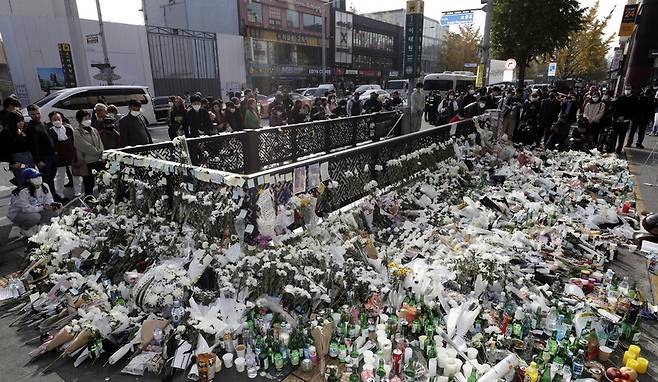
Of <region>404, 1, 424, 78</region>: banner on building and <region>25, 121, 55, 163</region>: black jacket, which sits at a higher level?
<region>404, 1, 424, 78</region>: banner on building

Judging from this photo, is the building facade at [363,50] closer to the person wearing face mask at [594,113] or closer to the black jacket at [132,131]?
the person wearing face mask at [594,113]

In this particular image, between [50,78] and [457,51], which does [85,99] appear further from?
[457,51]

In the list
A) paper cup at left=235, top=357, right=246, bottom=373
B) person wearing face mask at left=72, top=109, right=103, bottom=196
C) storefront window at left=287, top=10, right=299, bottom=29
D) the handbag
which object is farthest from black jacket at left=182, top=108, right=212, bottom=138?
storefront window at left=287, top=10, right=299, bottom=29

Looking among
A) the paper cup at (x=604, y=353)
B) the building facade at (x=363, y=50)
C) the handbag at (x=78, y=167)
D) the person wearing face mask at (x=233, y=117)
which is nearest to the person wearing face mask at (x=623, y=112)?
the paper cup at (x=604, y=353)

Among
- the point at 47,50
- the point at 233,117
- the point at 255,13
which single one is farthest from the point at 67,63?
the point at 255,13

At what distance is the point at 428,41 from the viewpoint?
229ft

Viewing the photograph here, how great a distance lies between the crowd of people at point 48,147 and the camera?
199 inches

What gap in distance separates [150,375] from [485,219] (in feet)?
14.7

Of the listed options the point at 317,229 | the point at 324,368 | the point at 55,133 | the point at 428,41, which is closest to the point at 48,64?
the point at 55,133

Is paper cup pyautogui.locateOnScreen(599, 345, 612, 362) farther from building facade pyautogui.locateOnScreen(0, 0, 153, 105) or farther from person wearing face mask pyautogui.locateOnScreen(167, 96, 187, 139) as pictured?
building facade pyautogui.locateOnScreen(0, 0, 153, 105)

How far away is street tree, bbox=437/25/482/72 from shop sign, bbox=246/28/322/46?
16.4 metres

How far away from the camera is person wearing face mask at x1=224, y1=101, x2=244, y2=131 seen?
942 cm

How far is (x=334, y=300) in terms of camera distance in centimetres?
369

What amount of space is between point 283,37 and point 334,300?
4176cm
